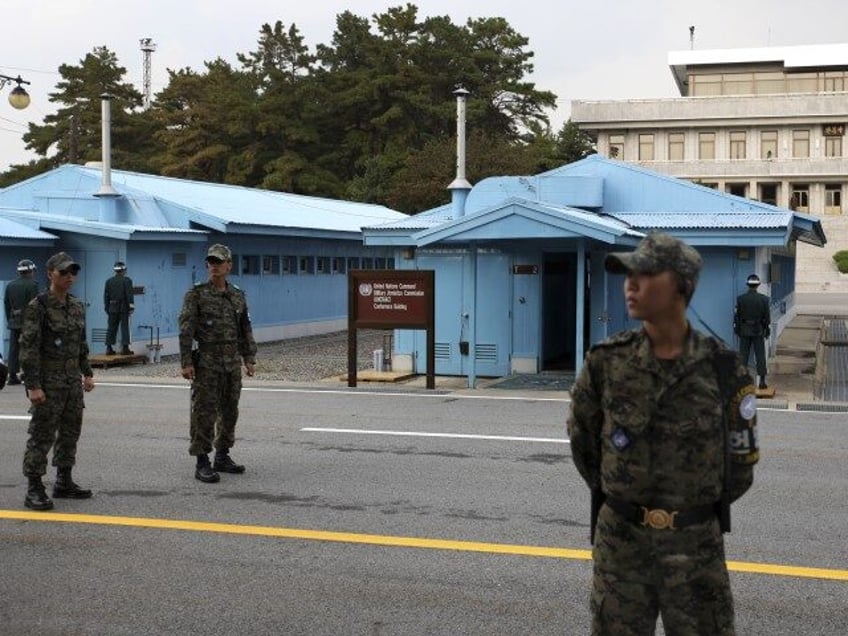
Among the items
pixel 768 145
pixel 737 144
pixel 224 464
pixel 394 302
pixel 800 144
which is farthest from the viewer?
pixel 737 144

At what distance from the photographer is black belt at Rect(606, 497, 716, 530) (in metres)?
3.60

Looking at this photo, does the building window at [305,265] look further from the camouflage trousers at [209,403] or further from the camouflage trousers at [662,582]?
the camouflage trousers at [662,582]

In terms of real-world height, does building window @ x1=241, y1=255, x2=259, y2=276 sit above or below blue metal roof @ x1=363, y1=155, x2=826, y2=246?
below

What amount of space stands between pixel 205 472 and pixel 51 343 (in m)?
1.75

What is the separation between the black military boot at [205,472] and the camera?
29.3ft

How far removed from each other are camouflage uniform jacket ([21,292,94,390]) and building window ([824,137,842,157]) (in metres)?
67.5

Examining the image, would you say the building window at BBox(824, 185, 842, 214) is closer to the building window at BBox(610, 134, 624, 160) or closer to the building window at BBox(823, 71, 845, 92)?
the building window at BBox(823, 71, 845, 92)

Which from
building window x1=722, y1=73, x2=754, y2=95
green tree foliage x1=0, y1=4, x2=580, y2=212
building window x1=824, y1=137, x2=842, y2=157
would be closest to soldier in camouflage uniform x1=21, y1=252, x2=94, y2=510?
green tree foliage x1=0, y1=4, x2=580, y2=212

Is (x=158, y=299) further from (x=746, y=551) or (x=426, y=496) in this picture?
(x=746, y=551)

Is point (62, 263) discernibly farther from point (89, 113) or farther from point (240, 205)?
point (89, 113)

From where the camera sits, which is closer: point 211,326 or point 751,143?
point 211,326

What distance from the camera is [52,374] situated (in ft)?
26.2

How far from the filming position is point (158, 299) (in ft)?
72.8

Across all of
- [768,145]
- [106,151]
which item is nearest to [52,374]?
[106,151]
